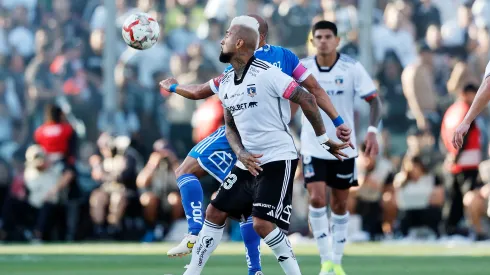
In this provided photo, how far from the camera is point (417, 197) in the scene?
19844mm

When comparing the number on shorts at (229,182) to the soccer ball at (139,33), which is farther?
the soccer ball at (139,33)

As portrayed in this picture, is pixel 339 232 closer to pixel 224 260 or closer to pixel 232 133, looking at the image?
pixel 224 260

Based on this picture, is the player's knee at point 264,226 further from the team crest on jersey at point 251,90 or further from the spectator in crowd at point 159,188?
the spectator in crowd at point 159,188

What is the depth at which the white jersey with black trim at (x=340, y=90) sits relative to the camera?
12.6 metres

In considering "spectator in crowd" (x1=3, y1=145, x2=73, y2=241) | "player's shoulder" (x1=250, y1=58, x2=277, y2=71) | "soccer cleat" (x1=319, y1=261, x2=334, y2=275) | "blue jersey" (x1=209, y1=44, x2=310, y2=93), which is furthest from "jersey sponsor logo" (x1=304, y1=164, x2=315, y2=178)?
"spectator in crowd" (x1=3, y1=145, x2=73, y2=241)

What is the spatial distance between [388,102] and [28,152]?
621cm

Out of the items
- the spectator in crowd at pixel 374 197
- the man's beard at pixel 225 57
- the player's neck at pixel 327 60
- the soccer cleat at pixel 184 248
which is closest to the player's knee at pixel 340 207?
the player's neck at pixel 327 60

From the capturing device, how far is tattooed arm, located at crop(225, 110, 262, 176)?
934 centimetres

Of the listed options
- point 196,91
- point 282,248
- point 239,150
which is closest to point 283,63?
point 196,91

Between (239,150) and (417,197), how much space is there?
10780 millimetres

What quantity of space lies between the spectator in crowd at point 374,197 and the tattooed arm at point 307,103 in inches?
425

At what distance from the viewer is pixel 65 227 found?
69.1 ft

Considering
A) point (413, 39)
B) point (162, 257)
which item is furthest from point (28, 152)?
point (413, 39)

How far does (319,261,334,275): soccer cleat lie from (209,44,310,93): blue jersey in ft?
8.78
